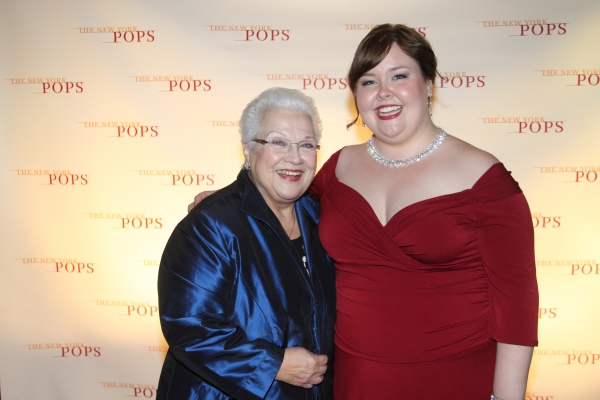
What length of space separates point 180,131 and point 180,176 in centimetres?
26

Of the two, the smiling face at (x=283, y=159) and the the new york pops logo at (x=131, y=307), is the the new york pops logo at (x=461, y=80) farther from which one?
the the new york pops logo at (x=131, y=307)

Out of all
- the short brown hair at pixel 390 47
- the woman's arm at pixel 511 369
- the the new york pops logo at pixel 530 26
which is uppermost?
the the new york pops logo at pixel 530 26

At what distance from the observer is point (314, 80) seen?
2.98 metres

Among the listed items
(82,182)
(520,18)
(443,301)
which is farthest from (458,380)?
(82,182)

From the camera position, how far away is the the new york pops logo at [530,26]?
9.34 feet

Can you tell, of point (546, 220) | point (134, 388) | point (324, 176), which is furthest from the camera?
point (134, 388)

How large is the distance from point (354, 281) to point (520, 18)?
1966 millimetres

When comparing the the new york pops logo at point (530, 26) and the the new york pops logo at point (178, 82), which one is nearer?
the the new york pops logo at point (530, 26)

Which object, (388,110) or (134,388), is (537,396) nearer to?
(388,110)

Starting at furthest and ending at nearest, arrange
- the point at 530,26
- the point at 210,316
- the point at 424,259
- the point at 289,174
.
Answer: the point at 530,26
the point at 289,174
the point at 424,259
the point at 210,316

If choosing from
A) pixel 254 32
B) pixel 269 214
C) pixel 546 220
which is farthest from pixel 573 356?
pixel 254 32

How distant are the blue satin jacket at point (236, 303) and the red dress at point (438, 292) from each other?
14cm

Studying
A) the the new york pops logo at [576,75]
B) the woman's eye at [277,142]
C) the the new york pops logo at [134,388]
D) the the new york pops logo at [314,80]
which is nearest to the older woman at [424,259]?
the woman's eye at [277,142]

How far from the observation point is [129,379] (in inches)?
126
